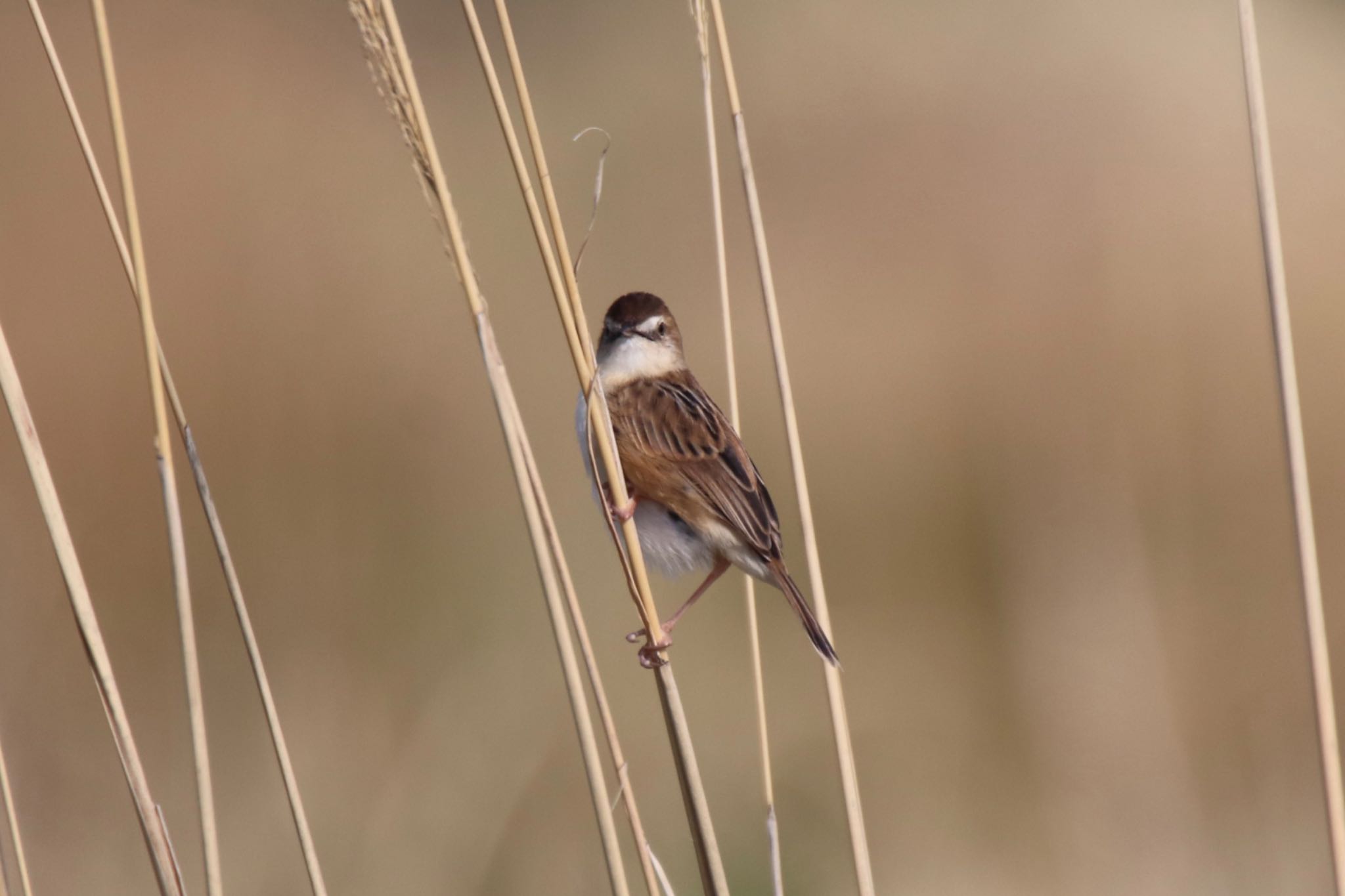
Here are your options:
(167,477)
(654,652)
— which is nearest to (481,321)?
(167,477)

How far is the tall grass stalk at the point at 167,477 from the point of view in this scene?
1549 millimetres

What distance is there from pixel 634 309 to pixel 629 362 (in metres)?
0.15

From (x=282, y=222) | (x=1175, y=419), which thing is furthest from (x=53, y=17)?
(x=1175, y=419)

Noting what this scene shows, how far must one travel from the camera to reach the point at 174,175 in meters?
6.43

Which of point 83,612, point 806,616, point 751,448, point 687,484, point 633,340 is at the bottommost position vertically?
point 751,448

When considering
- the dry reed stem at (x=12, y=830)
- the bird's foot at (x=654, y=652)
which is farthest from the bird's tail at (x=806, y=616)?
the dry reed stem at (x=12, y=830)

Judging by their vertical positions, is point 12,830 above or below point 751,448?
above

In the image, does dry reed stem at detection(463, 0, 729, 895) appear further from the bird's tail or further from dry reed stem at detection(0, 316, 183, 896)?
dry reed stem at detection(0, 316, 183, 896)

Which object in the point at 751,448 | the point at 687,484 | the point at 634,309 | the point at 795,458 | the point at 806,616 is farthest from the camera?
the point at 751,448

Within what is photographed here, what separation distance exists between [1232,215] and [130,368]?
619cm

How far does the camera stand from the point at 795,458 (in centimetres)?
215

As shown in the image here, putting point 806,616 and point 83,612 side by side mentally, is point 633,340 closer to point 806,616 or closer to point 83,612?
point 806,616

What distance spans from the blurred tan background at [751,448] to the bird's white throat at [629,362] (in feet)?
6.23

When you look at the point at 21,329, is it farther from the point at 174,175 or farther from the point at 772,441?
the point at 772,441
